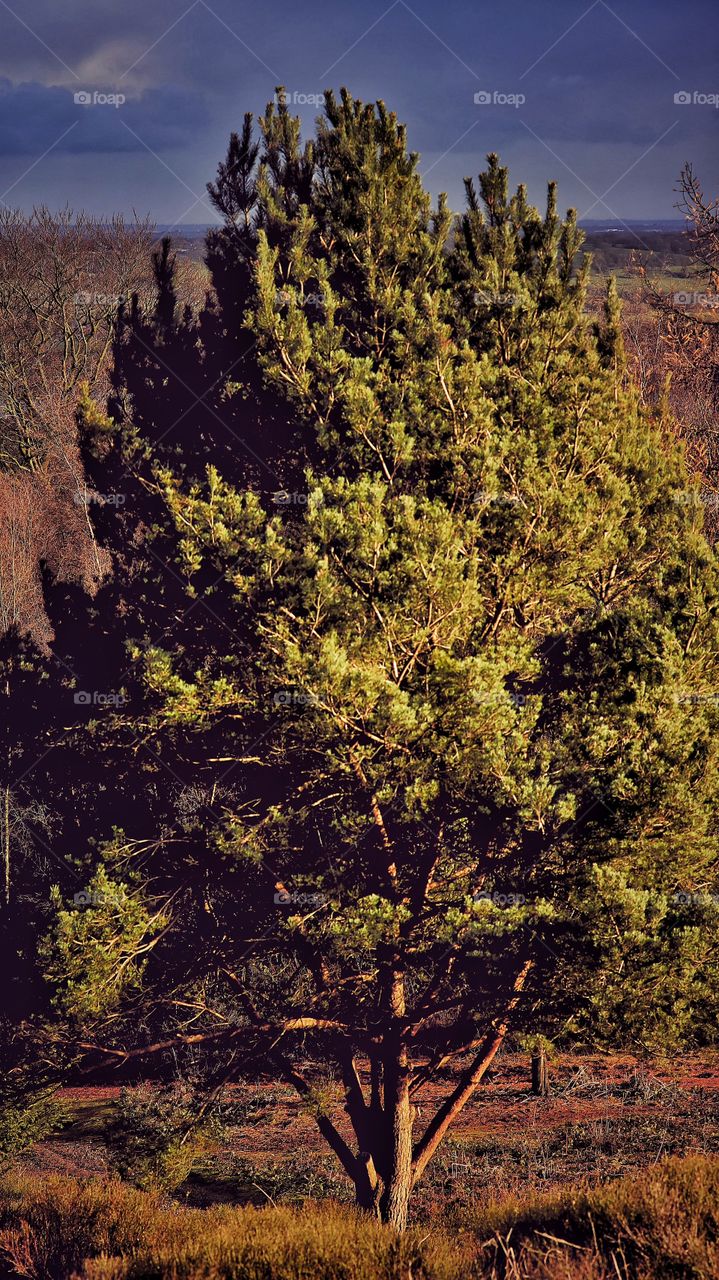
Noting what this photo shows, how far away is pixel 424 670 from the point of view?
10133 millimetres

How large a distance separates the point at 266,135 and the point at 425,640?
6265 millimetres

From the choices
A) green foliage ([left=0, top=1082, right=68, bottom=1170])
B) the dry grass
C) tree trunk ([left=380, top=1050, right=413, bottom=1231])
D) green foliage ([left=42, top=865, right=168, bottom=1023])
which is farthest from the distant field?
green foliage ([left=42, top=865, right=168, bottom=1023])

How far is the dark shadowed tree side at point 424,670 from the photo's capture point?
31.3 feet

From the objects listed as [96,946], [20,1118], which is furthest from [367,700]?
[20,1118]

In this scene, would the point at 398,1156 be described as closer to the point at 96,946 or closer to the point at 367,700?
the point at 96,946

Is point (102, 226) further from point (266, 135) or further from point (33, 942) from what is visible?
point (33, 942)

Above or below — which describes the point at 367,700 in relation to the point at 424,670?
below

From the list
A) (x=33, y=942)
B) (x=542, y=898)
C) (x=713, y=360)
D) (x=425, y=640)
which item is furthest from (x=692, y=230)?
(x=33, y=942)

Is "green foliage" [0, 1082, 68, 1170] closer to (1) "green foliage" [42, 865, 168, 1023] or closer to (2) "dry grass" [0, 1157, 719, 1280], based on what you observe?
(2) "dry grass" [0, 1157, 719, 1280]

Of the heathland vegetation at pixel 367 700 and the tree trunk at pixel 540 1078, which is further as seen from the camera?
the tree trunk at pixel 540 1078

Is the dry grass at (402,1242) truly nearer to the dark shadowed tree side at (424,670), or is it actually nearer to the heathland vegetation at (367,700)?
the heathland vegetation at (367,700)

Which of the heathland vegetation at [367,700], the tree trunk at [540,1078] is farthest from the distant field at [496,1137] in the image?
the heathland vegetation at [367,700]

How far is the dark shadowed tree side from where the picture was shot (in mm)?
9547

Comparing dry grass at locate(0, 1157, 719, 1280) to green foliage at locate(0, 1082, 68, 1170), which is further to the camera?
green foliage at locate(0, 1082, 68, 1170)
